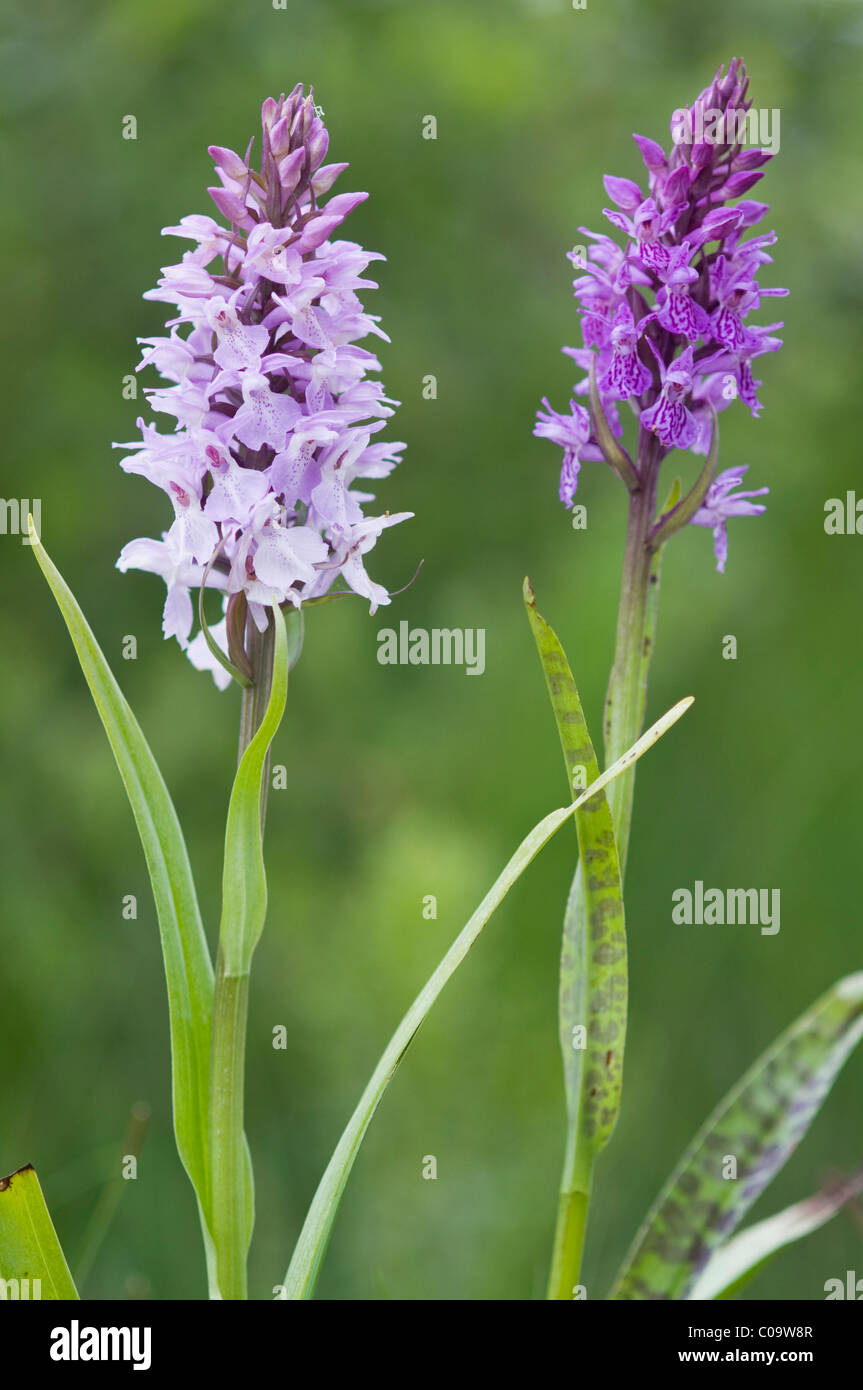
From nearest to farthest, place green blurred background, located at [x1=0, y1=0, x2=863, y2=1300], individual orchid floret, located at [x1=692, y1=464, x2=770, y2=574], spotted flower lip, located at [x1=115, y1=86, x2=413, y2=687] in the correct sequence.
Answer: spotted flower lip, located at [x1=115, y1=86, x2=413, y2=687]
individual orchid floret, located at [x1=692, y1=464, x2=770, y2=574]
green blurred background, located at [x1=0, y1=0, x2=863, y2=1300]

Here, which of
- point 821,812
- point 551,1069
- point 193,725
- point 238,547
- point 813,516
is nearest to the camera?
point 238,547

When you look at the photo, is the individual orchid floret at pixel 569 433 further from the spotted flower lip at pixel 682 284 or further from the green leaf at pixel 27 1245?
the green leaf at pixel 27 1245

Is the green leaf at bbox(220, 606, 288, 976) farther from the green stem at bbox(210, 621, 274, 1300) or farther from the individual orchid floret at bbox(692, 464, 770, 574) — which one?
the individual orchid floret at bbox(692, 464, 770, 574)

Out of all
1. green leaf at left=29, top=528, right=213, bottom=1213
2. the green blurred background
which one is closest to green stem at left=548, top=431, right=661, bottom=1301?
green leaf at left=29, top=528, right=213, bottom=1213

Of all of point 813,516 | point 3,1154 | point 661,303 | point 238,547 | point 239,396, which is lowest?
point 3,1154

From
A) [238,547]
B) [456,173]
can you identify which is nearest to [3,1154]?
[238,547]

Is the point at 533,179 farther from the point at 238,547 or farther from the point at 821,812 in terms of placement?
the point at 238,547

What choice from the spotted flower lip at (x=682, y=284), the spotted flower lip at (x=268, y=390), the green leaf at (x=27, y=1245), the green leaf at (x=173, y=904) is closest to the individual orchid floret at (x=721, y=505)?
the spotted flower lip at (x=682, y=284)

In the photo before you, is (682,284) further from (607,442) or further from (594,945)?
(594,945)
